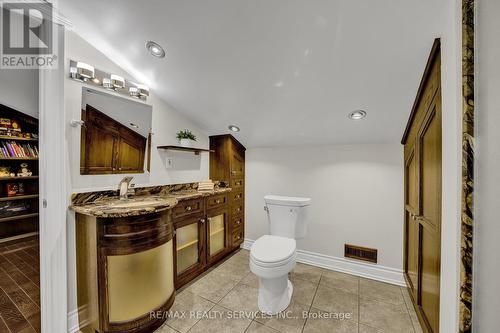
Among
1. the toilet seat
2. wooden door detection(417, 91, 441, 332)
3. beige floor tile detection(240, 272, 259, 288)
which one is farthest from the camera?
beige floor tile detection(240, 272, 259, 288)

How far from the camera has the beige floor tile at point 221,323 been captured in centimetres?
141

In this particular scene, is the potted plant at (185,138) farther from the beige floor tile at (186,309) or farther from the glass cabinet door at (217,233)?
the beige floor tile at (186,309)

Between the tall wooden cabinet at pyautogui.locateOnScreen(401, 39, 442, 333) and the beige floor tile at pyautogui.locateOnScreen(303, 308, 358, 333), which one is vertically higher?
the tall wooden cabinet at pyautogui.locateOnScreen(401, 39, 442, 333)

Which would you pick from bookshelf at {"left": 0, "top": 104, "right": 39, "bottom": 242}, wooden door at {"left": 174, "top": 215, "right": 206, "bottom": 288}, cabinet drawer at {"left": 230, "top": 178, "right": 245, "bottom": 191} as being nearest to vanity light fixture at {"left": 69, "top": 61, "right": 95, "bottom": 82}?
wooden door at {"left": 174, "top": 215, "right": 206, "bottom": 288}

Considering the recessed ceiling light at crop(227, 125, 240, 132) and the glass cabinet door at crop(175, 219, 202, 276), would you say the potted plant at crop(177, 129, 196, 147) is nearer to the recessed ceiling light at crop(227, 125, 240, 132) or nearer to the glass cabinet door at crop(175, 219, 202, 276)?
the recessed ceiling light at crop(227, 125, 240, 132)

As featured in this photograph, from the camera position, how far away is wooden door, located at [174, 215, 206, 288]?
6.06 ft

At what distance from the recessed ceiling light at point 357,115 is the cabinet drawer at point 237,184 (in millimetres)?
1598

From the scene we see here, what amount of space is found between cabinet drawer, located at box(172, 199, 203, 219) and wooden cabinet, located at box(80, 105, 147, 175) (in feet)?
1.83

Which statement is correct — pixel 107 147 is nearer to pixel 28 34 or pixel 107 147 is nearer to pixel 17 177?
pixel 28 34

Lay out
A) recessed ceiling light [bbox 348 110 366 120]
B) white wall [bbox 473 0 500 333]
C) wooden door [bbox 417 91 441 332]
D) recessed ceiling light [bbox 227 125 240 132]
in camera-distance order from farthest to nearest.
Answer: recessed ceiling light [bbox 227 125 240 132], recessed ceiling light [bbox 348 110 366 120], wooden door [bbox 417 91 441 332], white wall [bbox 473 0 500 333]

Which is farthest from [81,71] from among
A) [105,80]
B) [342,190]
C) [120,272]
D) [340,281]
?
[340,281]

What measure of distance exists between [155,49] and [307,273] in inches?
104

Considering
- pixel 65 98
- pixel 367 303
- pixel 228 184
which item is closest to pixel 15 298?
pixel 65 98

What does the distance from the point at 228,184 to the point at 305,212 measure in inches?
42.0
